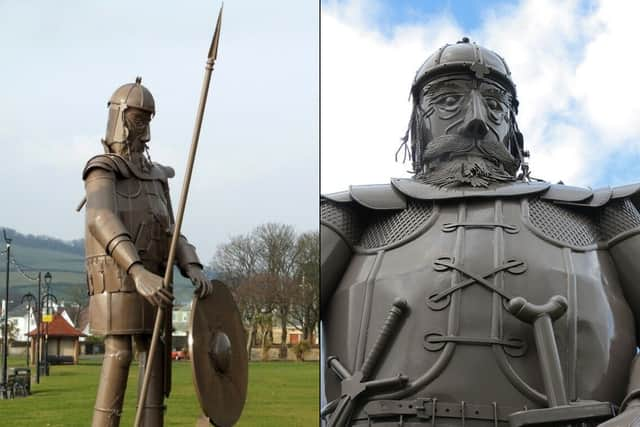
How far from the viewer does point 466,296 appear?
283 cm

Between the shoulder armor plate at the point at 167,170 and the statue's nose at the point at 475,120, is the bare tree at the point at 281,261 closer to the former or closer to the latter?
the statue's nose at the point at 475,120

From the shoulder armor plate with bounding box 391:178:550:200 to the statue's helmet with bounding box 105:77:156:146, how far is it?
114 cm

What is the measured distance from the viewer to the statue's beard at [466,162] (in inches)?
121

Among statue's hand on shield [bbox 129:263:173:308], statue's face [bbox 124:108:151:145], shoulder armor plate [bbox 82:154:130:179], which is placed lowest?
statue's hand on shield [bbox 129:263:173:308]

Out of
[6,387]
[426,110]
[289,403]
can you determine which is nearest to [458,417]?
[426,110]

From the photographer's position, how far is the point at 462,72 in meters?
3.14

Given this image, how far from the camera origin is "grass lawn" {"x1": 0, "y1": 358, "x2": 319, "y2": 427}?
11.1 ft

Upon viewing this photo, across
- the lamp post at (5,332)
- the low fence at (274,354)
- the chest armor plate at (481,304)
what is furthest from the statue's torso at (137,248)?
the lamp post at (5,332)

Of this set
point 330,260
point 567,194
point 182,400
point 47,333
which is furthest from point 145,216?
point 47,333

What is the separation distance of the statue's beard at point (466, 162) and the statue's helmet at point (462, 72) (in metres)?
0.09

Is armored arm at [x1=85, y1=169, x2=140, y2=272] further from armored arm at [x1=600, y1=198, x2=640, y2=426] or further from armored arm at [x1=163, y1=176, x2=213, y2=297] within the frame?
armored arm at [x1=600, y1=198, x2=640, y2=426]

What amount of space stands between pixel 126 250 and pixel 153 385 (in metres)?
0.37

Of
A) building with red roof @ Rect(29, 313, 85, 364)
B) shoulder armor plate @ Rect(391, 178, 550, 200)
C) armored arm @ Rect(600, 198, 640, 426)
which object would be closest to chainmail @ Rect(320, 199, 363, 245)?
shoulder armor plate @ Rect(391, 178, 550, 200)

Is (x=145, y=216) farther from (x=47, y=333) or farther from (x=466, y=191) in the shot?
(x=47, y=333)
